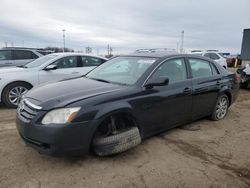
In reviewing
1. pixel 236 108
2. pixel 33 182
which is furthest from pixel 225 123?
pixel 33 182

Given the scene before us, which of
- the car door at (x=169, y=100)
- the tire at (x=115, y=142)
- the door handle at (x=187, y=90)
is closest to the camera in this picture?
the tire at (x=115, y=142)

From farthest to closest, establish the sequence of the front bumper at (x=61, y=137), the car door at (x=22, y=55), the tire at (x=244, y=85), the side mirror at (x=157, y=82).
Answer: the car door at (x=22, y=55) → the tire at (x=244, y=85) → the side mirror at (x=157, y=82) → the front bumper at (x=61, y=137)

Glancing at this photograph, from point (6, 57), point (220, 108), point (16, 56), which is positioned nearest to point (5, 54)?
point (6, 57)

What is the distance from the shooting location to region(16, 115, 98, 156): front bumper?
2.80 metres

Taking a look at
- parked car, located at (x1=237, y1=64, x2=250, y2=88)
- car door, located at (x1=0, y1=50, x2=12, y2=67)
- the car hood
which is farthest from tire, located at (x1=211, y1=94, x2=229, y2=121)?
car door, located at (x1=0, y1=50, x2=12, y2=67)

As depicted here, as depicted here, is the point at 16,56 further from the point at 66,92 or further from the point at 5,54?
the point at 66,92

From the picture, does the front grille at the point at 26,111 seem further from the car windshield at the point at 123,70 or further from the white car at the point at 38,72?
the white car at the point at 38,72

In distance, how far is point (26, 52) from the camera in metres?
9.95

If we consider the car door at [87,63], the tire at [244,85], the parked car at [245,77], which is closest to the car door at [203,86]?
the car door at [87,63]

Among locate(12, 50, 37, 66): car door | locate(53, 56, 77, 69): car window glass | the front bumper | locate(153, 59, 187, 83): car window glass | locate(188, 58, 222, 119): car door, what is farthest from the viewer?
locate(12, 50, 37, 66): car door

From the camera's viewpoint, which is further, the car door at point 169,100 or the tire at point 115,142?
the car door at point 169,100

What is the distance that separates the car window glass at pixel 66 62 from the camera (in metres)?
6.77

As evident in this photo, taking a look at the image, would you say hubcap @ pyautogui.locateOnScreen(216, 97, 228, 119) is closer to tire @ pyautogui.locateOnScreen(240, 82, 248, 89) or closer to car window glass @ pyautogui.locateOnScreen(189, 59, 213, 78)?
car window glass @ pyautogui.locateOnScreen(189, 59, 213, 78)

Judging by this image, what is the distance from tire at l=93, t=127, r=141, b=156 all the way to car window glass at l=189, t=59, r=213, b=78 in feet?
6.36
